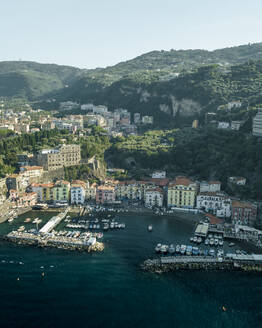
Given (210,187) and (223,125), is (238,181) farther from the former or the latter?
(223,125)

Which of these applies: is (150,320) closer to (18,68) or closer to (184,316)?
(184,316)

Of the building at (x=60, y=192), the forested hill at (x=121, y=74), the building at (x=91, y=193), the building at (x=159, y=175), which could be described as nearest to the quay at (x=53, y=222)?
the building at (x=60, y=192)

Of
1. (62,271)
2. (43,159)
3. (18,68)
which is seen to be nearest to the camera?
(62,271)

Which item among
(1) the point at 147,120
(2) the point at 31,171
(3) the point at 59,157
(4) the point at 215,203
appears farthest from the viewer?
(1) the point at 147,120

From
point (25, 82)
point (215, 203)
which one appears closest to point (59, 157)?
point (215, 203)

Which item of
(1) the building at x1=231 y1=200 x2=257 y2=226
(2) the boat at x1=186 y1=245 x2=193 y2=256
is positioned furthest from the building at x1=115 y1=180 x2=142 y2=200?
(2) the boat at x1=186 y1=245 x2=193 y2=256

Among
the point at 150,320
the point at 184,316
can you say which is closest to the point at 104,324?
the point at 150,320

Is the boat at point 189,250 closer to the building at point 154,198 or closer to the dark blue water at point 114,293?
the dark blue water at point 114,293
